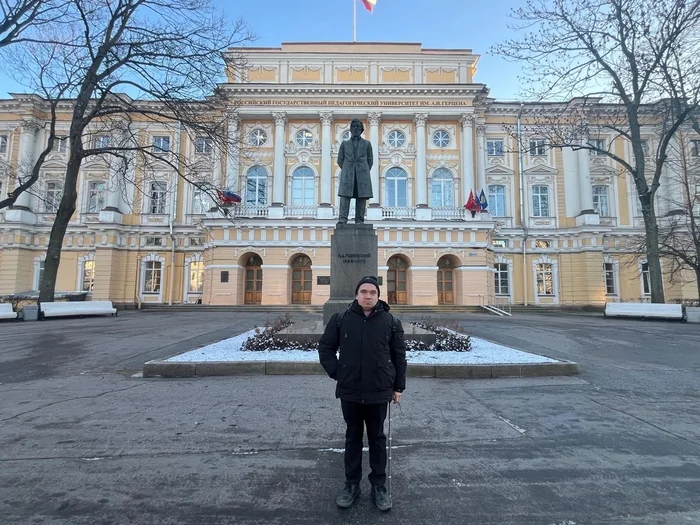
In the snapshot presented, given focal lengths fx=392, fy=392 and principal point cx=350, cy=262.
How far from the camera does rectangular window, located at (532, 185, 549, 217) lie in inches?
1352

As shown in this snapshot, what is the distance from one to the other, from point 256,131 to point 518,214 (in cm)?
2376

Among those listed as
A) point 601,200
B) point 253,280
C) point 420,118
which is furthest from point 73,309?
point 601,200

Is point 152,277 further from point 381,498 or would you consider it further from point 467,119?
point 381,498

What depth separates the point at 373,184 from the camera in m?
32.1

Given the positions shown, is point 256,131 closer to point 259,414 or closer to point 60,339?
point 60,339

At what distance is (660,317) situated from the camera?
1988 cm

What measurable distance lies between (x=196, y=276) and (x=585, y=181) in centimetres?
3393

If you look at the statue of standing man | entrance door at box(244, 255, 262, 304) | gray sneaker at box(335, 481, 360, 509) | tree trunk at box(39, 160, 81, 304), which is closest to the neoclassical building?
entrance door at box(244, 255, 262, 304)

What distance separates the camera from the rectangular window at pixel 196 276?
32.7 metres

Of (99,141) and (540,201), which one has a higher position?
(99,141)

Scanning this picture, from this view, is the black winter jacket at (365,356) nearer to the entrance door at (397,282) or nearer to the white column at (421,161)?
the entrance door at (397,282)

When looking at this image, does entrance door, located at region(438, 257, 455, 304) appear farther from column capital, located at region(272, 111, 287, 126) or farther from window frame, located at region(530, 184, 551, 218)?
column capital, located at region(272, 111, 287, 126)

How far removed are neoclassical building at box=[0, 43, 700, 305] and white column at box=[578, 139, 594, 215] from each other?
100 millimetres

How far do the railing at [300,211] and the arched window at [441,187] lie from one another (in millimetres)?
10260
